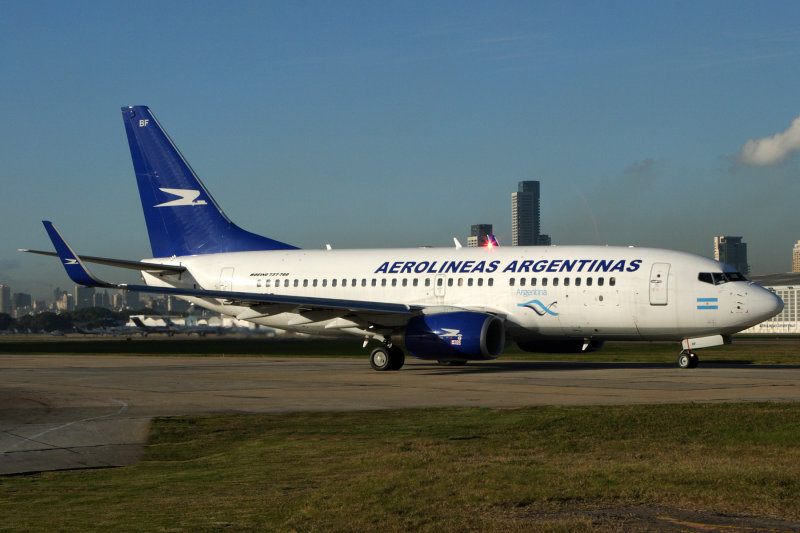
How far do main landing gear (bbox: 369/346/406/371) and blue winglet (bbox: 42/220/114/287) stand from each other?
10.0 meters

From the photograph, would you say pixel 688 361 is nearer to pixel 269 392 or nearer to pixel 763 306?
pixel 763 306

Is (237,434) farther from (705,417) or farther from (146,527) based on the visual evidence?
(705,417)

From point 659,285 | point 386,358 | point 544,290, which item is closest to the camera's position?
point 659,285

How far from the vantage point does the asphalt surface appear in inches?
557

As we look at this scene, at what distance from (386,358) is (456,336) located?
3.58 meters

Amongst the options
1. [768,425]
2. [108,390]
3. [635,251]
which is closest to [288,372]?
[108,390]

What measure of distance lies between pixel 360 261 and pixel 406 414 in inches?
750

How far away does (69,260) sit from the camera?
32.0 metres

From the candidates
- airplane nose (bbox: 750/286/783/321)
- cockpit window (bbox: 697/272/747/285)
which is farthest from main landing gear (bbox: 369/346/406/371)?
airplane nose (bbox: 750/286/783/321)

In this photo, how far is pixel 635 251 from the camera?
30391mm

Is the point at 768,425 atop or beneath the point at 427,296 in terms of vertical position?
beneath

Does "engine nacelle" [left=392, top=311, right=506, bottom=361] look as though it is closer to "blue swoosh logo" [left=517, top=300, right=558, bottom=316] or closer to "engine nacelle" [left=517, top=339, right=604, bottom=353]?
"blue swoosh logo" [left=517, top=300, right=558, bottom=316]

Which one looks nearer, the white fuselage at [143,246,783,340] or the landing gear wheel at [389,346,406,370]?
the white fuselage at [143,246,783,340]

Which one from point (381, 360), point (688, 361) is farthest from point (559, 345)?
point (381, 360)
